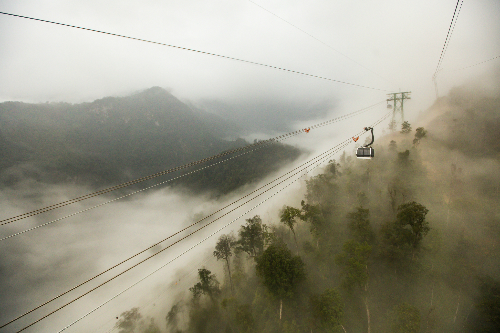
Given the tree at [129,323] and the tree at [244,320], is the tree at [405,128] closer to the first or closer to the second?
the tree at [244,320]

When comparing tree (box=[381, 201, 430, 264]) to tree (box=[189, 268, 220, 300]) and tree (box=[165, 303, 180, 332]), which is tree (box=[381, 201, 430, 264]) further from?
tree (box=[165, 303, 180, 332])

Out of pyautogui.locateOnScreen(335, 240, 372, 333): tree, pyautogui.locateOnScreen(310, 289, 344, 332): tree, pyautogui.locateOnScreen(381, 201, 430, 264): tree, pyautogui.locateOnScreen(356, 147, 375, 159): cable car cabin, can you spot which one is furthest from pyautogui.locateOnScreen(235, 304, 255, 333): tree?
pyautogui.locateOnScreen(356, 147, 375, 159): cable car cabin

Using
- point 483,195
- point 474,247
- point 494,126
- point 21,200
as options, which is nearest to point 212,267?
point 474,247

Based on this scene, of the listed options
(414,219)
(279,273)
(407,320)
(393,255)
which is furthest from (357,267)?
(279,273)

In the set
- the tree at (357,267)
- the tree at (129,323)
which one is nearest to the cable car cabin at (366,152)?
the tree at (357,267)

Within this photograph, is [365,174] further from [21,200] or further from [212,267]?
[21,200]

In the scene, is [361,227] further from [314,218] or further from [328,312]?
[328,312]
